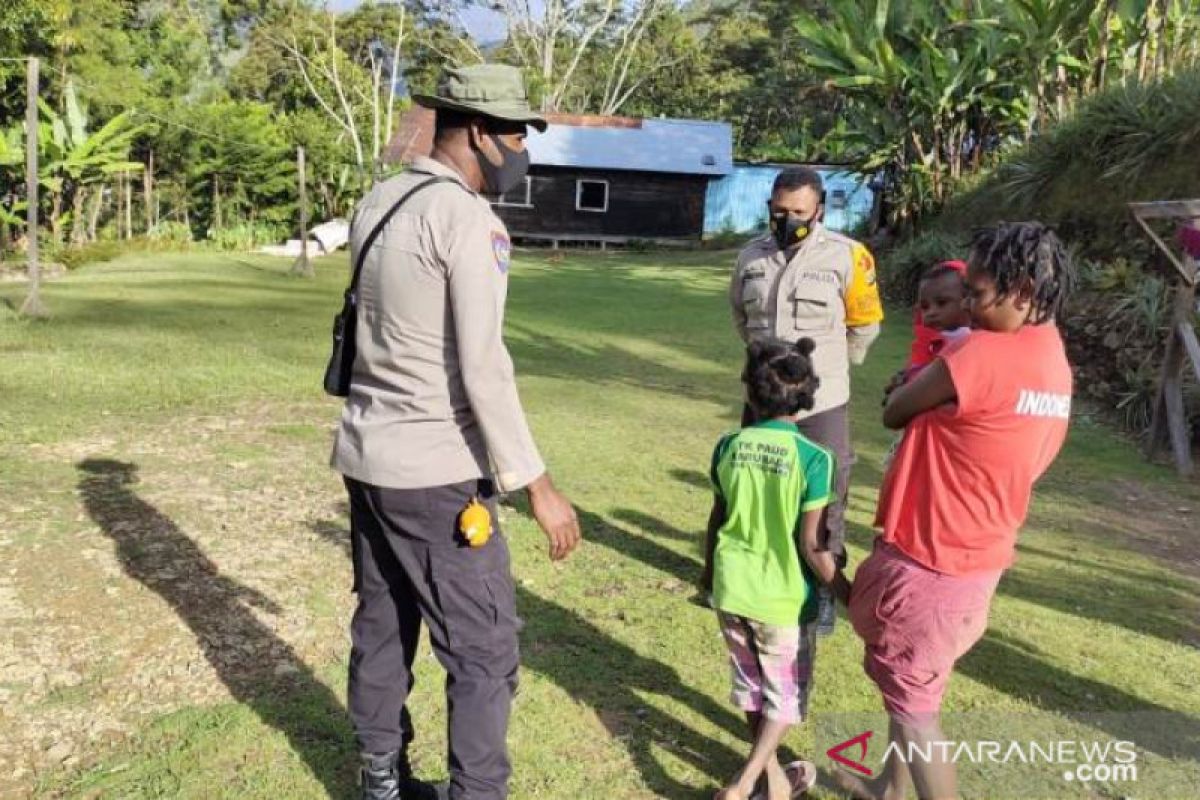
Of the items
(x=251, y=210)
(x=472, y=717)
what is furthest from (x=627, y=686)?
(x=251, y=210)

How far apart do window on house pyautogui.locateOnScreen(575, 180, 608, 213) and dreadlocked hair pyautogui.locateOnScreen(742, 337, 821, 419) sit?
2550cm

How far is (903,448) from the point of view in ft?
7.97

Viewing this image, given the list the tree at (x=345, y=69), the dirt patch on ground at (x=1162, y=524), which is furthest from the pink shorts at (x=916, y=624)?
the tree at (x=345, y=69)

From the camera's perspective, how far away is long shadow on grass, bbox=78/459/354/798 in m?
3.04

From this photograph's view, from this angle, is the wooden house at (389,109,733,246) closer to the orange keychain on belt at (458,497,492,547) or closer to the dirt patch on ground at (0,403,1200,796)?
the dirt patch on ground at (0,403,1200,796)

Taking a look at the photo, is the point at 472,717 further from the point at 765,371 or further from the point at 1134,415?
the point at 1134,415

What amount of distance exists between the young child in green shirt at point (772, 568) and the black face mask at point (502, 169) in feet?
2.96

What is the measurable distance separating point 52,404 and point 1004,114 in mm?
13909

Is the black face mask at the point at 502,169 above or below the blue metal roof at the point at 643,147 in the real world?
below

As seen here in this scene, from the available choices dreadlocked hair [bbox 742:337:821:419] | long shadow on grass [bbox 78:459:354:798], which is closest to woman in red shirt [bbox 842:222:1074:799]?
dreadlocked hair [bbox 742:337:821:419]

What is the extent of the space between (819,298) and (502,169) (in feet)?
5.78

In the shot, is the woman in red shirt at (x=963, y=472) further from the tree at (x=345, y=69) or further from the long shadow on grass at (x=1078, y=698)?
the tree at (x=345, y=69)

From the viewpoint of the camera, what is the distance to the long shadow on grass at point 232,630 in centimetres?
304

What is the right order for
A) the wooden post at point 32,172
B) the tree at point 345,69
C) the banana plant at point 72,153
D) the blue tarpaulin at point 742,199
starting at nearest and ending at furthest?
the wooden post at point 32,172 < the banana plant at point 72,153 < the blue tarpaulin at point 742,199 < the tree at point 345,69
